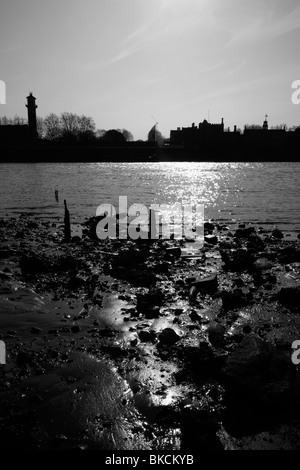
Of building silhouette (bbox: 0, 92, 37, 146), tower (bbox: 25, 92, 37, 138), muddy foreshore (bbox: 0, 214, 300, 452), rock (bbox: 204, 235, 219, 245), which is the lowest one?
muddy foreshore (bbox: 0, 214, 300, 452)

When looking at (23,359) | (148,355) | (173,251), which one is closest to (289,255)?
(173,251)

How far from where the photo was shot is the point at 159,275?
1080cm

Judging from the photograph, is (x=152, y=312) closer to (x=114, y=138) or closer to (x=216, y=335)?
(x=216, y=335)

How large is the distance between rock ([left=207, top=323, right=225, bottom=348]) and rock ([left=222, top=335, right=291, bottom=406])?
107cm

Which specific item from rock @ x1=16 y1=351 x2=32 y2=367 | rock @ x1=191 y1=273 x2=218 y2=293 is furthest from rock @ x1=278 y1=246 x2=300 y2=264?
rock @ x1=16 y1=351 x2=32 y2=367

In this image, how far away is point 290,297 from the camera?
8859 mm

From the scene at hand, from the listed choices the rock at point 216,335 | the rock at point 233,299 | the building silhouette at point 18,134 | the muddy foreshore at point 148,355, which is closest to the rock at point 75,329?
the muddy foreshore at point 148,355

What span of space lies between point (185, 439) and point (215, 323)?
3428mm

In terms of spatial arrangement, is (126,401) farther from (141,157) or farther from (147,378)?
(141,157)

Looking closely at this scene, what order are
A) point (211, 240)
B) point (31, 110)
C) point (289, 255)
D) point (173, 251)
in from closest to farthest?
point (289, 255)
point (173, 251)
point (211, 240)
point (31, 110)

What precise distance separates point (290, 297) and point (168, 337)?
12.7 feet

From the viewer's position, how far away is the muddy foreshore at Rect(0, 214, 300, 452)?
4602mm

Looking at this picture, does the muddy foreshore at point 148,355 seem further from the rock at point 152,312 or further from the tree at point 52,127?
the tree at point 52,127

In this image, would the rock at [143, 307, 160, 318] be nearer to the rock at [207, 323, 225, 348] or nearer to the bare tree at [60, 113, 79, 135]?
the rock at [207, 323, 225, 348]
